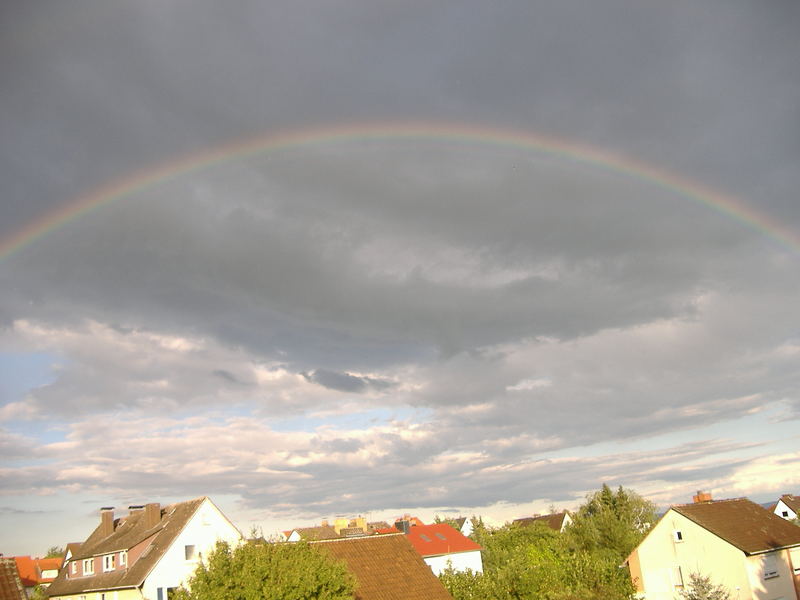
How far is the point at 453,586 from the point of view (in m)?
45.7

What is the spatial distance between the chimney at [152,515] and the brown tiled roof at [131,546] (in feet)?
1.21

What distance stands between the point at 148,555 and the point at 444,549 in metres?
37.3

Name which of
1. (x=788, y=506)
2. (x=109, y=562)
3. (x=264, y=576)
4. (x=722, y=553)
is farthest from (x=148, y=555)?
(x=788, y=506)

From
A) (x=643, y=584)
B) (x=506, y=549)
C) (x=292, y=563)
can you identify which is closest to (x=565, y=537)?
(x=506, y=549)

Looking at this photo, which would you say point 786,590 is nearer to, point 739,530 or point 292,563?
point 739,530

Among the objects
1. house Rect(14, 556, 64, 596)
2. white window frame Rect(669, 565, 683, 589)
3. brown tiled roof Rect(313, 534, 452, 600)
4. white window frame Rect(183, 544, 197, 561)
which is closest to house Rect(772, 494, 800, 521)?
white window frame Rect(669, 565, 683, 589)

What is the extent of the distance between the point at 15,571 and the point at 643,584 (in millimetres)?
47700

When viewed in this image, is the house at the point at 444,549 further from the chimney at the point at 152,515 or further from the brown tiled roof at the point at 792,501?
the brown tiled roof at the point at 792,501

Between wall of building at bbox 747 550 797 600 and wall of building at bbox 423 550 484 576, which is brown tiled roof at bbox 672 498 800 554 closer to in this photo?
wall of building at bbox 747 550 797 600

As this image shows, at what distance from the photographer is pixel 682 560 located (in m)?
51.0

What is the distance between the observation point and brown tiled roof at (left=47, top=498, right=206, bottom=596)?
51.5 m

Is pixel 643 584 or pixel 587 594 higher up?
pixel 587 594

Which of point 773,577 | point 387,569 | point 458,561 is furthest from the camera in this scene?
point 458,561

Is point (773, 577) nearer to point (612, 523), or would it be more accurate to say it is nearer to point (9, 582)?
point (612, 523)
